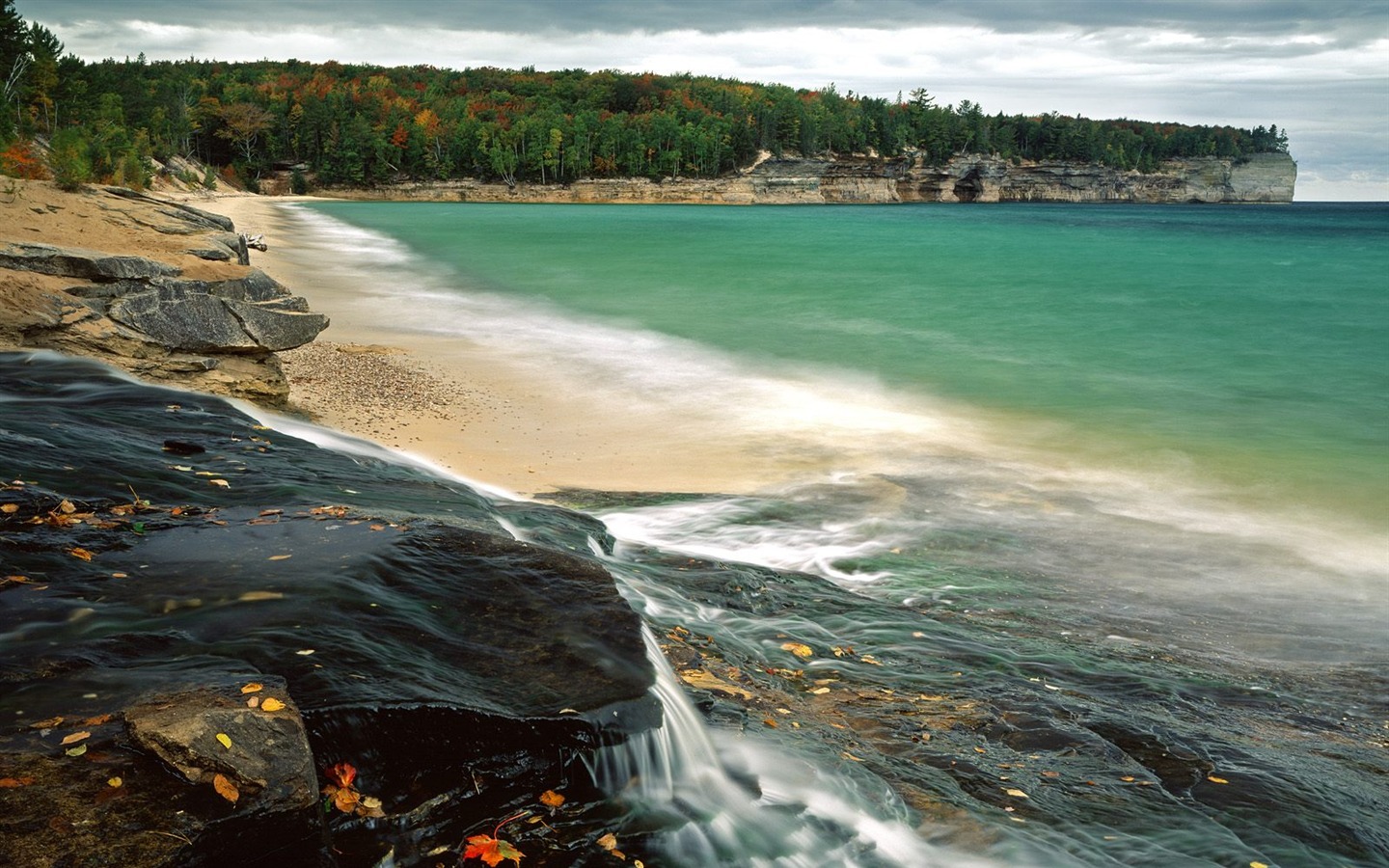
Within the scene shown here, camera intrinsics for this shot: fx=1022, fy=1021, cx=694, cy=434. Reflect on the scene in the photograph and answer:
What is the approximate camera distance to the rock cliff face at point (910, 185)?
424ft

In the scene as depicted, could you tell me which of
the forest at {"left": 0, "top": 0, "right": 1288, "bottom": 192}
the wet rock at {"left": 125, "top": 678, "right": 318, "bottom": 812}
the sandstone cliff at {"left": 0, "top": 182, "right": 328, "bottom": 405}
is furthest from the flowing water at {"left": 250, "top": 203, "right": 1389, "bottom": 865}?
the forest at {"left": 0, "top": 0, "right": 1288, "bottom": 192}

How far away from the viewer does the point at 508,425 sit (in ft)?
40.8

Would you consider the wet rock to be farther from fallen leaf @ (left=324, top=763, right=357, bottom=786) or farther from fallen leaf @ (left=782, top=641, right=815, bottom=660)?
fallen leaf @ (left=782, top=641, right=815, bottom=660)

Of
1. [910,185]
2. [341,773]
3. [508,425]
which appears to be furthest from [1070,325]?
[910,185]

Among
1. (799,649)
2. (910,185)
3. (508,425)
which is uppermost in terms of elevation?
(910,185)

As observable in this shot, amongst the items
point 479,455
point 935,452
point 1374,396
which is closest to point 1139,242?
point 1374,396

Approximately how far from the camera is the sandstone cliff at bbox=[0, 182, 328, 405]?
9.09 meters

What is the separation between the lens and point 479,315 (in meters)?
23.2

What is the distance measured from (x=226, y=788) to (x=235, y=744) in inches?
5.9

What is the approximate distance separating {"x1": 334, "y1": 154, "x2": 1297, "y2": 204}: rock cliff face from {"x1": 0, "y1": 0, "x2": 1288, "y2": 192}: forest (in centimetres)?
237

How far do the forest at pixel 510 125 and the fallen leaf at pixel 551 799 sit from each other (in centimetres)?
9086

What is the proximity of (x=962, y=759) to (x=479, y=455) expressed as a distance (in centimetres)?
708

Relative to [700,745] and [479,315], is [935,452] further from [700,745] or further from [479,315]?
[479,315]

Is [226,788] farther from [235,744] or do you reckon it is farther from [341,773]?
[341,773]
